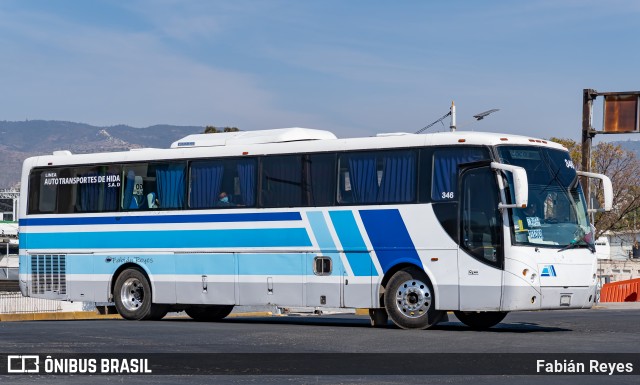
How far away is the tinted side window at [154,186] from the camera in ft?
81.0

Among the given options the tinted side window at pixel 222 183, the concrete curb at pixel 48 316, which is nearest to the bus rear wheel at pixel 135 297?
the tinted side window at pixel 222 183

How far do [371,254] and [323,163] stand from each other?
6.72 feet

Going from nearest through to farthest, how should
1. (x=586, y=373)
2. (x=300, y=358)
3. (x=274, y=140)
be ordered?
(x=586, y=373), (x=300, y=358), (x=274, y=140)

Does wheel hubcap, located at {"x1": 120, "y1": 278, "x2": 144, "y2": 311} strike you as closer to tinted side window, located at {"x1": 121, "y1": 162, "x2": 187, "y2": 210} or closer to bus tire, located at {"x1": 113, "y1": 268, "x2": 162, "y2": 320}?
bus tire, located at {"x1": 113, "y1": 268, "x2": 162, "y2": 320}

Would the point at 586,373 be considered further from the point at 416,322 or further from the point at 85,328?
the point at 85,328

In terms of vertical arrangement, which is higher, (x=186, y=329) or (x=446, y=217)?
(x=446, y=217)

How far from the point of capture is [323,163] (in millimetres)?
22828

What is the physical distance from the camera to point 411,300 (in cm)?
2150

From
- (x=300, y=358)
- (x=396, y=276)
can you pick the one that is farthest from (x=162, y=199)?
(x=300, y=358)

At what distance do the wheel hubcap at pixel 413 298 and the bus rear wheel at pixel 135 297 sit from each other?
240 inches

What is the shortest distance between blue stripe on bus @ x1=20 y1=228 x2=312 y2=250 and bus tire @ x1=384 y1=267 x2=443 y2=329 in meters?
2.08

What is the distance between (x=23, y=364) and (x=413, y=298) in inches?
366

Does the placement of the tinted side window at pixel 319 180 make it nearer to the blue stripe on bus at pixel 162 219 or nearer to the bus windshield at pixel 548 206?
the blue stripe on bus at pixel 162 219


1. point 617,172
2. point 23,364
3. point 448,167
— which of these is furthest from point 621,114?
point 617,172
